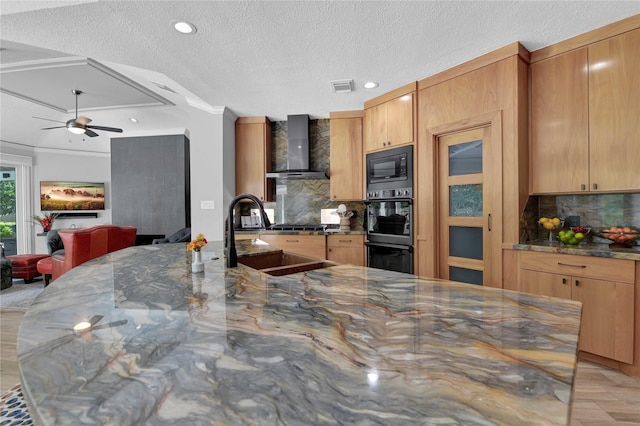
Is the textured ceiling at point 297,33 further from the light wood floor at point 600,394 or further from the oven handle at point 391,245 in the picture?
the light wood floor at point 600,394

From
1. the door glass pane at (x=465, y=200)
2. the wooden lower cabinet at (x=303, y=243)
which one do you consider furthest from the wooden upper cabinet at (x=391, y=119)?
the wooden lower cabinet at (x=303, y=243)

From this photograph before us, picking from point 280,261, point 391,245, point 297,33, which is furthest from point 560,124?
point 280,261

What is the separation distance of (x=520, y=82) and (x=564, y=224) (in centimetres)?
129

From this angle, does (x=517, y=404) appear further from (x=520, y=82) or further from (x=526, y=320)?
(x=520, y=82)

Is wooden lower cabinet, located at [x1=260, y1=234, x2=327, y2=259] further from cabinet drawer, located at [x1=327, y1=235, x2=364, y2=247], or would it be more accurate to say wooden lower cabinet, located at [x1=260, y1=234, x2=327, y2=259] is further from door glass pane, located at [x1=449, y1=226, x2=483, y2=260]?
door glass pane, located at [x1=449, y1=226, x2=483, y2=260]

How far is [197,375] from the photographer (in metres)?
0.55

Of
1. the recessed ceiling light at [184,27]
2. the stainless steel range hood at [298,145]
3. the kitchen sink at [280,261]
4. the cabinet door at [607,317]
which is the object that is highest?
the recessed ceiling light at [184,27]

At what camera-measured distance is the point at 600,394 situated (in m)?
1.84

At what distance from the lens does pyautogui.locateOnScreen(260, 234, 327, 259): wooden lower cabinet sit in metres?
3.83

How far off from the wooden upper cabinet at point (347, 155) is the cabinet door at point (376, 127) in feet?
0.99

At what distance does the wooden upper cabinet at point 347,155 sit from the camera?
399 centimetres

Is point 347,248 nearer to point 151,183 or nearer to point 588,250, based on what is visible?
point 588,250

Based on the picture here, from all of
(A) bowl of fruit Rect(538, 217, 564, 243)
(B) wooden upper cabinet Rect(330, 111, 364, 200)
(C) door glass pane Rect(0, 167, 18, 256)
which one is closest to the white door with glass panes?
(A) bowl of fruit Rect(538, 217, 564, 243)

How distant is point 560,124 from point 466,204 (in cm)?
93
